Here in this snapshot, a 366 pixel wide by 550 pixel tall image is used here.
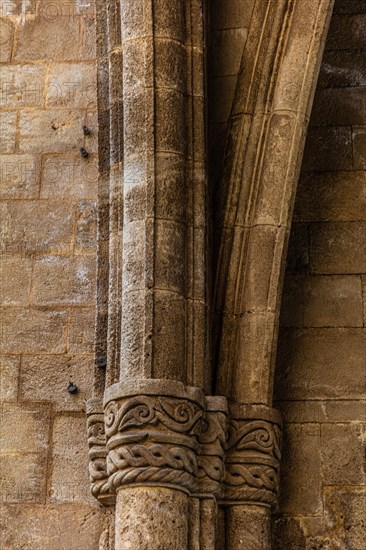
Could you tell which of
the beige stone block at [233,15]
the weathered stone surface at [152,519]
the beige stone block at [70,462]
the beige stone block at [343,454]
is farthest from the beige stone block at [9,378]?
the beige stone block at [233,15]

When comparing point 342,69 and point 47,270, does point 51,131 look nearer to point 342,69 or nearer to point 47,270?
point 47,270

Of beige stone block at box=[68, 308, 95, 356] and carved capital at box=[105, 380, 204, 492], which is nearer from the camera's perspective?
carved capital at box=[105, 380, 204, 492]

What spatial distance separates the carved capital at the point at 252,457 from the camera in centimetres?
594

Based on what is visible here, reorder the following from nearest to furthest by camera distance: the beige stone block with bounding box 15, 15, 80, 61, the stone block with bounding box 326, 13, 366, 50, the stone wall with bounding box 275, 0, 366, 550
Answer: the stone wall with bounding box 275, 0, 366, 550 → the stone block with bounding box 326, 13, 366, 50 → the beige stone block with bounding box 15, 15, 80, 61

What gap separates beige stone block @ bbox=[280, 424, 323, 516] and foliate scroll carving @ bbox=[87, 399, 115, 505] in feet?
2.56

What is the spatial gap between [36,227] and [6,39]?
987 millimetres

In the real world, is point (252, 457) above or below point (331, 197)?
below

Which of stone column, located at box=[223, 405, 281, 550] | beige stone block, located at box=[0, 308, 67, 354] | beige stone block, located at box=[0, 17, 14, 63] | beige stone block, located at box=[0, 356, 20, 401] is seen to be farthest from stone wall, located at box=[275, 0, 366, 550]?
beige stone block, located at box=[0, 17, 14, 63]

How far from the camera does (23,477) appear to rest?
20.7ft

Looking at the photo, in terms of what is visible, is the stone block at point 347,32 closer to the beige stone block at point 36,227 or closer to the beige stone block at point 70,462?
the beige stone block at point 36,227

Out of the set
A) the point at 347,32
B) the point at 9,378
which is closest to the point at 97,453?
the point at 9,378

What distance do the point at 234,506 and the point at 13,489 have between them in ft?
3.31

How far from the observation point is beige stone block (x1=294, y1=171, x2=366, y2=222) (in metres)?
6.62

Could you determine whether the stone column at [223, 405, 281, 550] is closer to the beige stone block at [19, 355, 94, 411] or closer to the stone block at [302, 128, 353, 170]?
the beige stone block at [19, 355, 94, 411]
